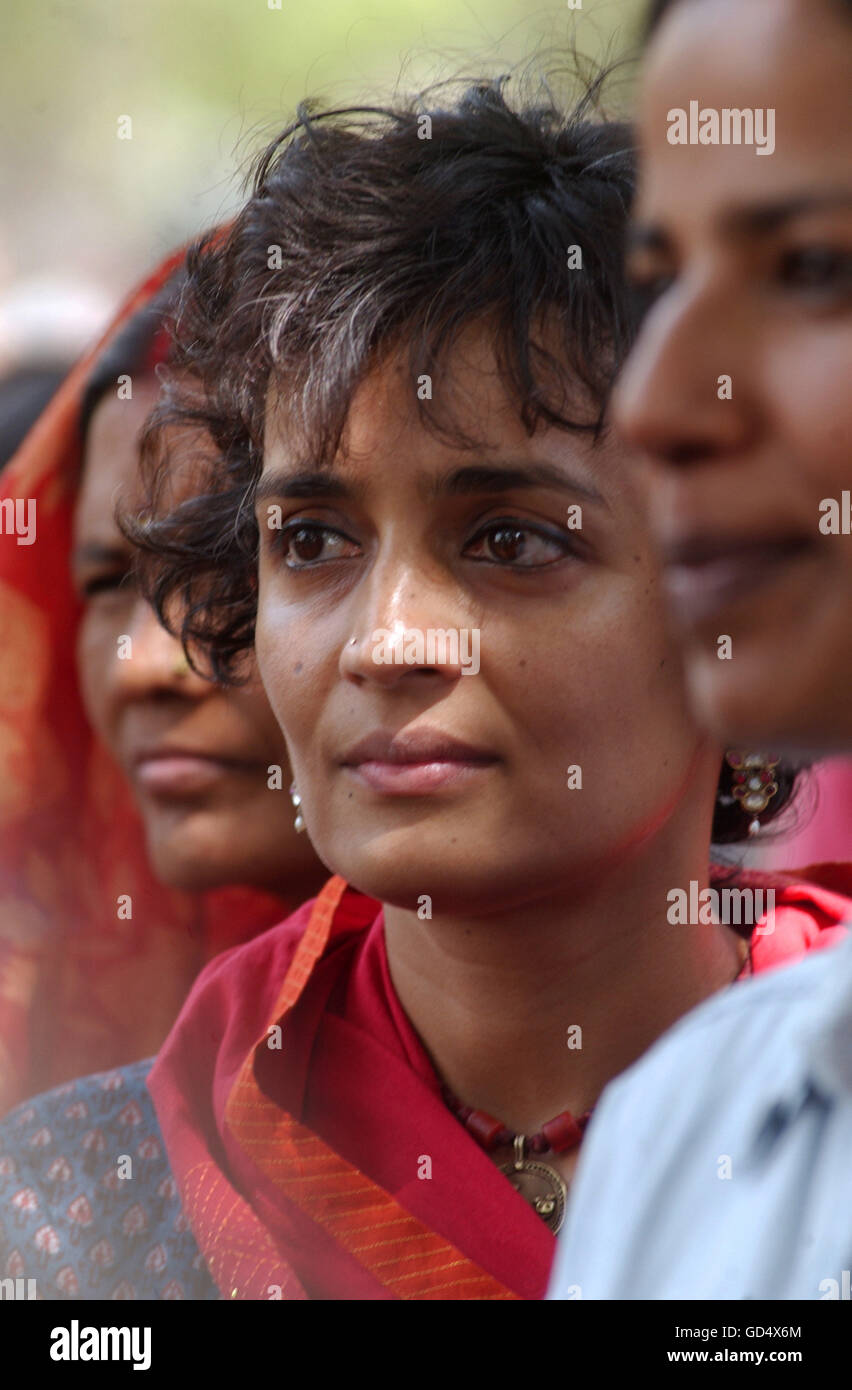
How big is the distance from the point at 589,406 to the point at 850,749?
2.05 feet

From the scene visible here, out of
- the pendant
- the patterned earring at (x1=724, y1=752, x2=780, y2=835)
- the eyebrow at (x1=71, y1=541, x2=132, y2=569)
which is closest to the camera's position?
the pendant

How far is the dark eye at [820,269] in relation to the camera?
64 cm

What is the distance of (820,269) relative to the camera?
646mm

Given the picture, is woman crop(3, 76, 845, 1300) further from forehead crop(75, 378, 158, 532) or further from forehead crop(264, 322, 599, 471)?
forehead crop(75, 378, 158, 532)

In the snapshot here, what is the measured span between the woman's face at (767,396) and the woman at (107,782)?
1.20 meters

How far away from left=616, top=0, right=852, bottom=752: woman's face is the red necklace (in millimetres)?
724

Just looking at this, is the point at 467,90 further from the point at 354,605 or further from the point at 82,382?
the point at 82,382

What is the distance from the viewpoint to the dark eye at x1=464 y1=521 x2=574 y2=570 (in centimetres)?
124

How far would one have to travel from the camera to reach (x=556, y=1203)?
1.30 metres

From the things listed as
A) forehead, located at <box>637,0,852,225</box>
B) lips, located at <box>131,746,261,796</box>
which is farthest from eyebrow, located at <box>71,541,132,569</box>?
forehead, located at <box>637,0,852,225</box>

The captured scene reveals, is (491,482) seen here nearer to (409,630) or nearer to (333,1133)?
(409,630)

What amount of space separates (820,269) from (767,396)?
0.05 metres

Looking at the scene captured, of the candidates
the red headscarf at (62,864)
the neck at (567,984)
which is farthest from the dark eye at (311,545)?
the red headscarf at (62,864)
